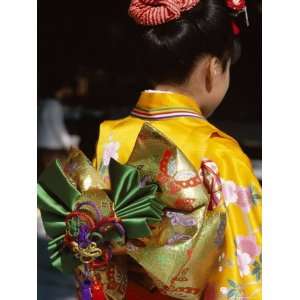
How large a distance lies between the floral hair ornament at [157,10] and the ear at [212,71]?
0.09m

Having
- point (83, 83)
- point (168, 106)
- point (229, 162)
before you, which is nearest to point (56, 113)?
point (83, 83)

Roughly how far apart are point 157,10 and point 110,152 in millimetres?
233

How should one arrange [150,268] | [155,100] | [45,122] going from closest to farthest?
1. [150,268]
2. [155,100]
3. [45,122]

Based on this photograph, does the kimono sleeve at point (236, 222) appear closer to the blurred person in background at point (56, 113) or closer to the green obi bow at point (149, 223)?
the green obi bow at point (149, 223)

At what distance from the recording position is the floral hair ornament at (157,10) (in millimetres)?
1146

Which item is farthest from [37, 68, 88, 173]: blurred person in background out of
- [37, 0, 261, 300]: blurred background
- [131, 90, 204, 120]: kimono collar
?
[131, 90, 204, 120]: kimono collar

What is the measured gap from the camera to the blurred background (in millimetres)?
1192

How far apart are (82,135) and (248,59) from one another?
A: 0.31 meters

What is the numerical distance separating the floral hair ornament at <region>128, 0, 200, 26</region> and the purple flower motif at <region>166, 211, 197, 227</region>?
288 mm

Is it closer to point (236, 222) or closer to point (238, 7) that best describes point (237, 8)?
point (238, 7)

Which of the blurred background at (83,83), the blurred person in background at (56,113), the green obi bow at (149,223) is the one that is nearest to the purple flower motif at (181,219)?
the green obi bow at (149,223)

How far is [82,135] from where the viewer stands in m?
1.29
